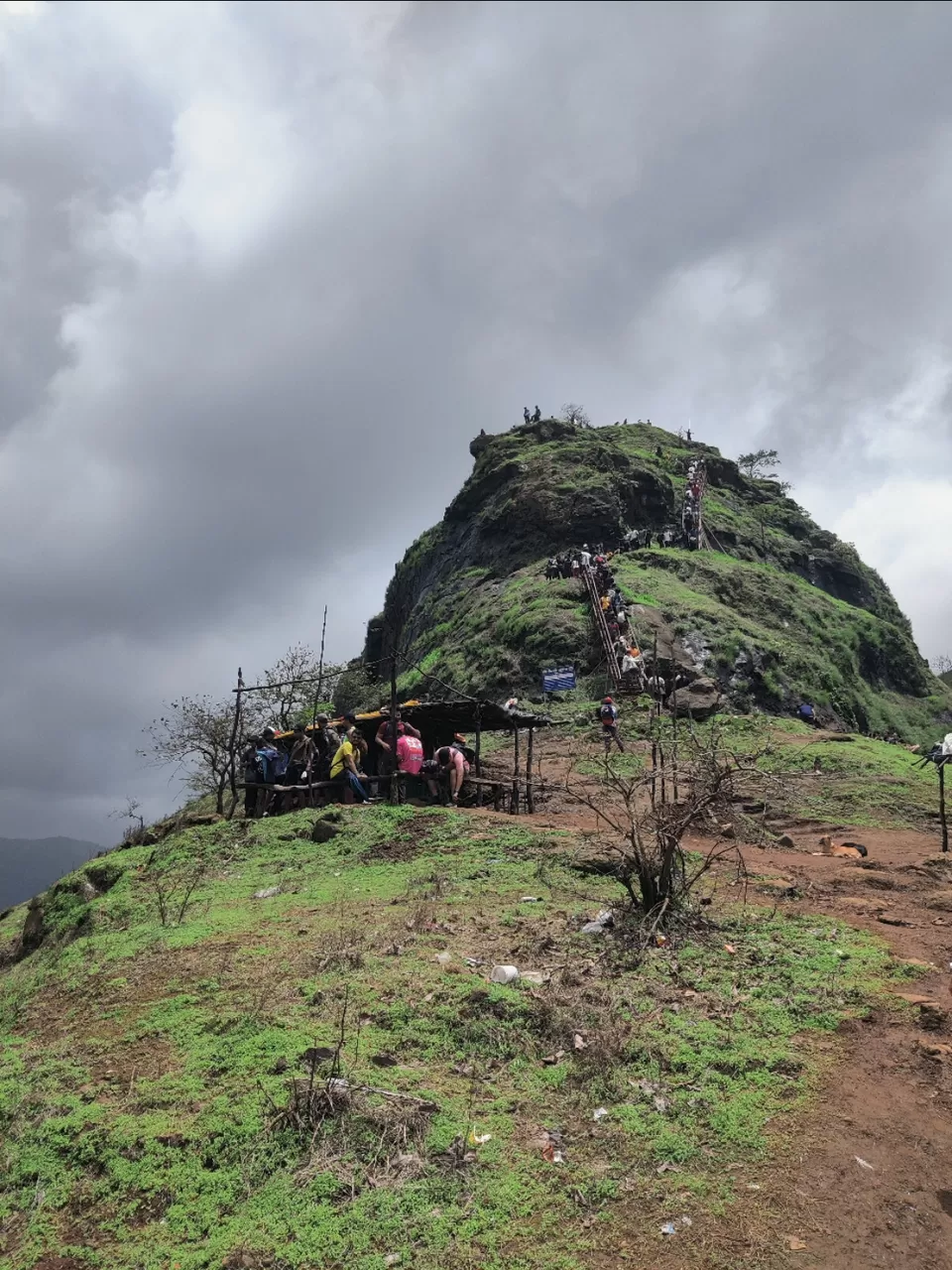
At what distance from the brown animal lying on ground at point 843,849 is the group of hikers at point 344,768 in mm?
6505

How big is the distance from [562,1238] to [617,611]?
28.5 meters

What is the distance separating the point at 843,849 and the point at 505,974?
927 centimetres

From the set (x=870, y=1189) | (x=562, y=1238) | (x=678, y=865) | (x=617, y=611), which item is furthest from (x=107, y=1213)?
(x=617, y=611)

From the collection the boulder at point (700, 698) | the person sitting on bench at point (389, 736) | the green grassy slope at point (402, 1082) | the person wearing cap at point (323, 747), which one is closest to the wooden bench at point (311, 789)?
the person sitting on bench at point (389, 736)

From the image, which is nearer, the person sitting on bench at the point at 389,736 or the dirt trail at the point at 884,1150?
the dirt trail at the point at 884,1150

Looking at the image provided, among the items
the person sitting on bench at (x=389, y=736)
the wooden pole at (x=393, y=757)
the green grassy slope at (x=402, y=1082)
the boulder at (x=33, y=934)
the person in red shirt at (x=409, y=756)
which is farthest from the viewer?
the person in red shirt at (x=409, y=756)

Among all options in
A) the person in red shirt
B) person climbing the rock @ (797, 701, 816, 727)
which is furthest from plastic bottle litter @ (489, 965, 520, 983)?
person climbing the rock @ (797, 701, 816, 727)

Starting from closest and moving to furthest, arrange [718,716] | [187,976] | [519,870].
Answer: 1. [187,976]
2. [519,870]
3. [718,716]

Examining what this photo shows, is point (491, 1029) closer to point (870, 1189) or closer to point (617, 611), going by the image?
point (870, 1189)

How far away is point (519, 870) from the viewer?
9.79 m

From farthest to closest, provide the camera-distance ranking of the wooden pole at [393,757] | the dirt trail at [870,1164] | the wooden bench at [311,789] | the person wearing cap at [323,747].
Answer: the person wearing cap at [323,747]
the wooden bench at [311,789]
the wooden pole at [393,757]
the dirt trail at [870,1164]

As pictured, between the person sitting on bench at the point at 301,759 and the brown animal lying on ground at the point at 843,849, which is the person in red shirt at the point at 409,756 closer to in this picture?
the person sitting on bench at the point at 301,759

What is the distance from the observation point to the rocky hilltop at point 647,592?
107ft

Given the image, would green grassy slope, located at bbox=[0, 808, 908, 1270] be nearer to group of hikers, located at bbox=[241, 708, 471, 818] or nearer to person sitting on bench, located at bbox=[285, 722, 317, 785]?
group of hikers, located at bbox=[241, 708, 471, 818]
